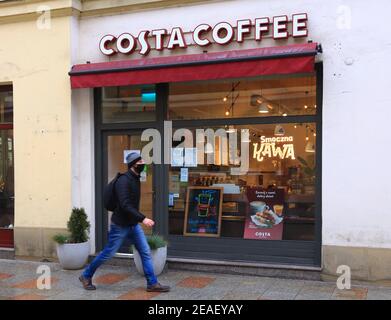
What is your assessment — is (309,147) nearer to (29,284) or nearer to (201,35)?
(201,35)

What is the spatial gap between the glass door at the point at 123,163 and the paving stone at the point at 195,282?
55.8 inches

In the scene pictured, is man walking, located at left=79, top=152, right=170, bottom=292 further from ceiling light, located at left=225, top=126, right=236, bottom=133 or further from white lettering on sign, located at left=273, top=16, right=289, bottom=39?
white lettering on sign, located at left=273, top=16, right=289, bottom=39

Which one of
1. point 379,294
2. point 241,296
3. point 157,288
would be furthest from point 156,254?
point 379,294

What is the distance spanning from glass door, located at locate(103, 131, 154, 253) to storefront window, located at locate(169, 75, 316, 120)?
2.74 feet

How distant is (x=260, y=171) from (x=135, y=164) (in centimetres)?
225

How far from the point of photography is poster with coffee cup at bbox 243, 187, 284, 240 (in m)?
7.86

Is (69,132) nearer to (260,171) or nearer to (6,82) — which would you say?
(6,82)

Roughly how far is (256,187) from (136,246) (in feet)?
7.50

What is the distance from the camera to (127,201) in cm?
644

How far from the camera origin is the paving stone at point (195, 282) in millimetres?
7027


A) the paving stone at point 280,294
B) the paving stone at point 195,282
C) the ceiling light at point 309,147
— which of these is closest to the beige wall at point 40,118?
the paving stone at point 195,282

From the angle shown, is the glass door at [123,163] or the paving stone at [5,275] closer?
the paving stone at [5,275]

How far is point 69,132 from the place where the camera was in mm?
8398

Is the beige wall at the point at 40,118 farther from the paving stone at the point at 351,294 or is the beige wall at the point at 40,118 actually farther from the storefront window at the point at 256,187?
the paving stone at the point at 351,294
